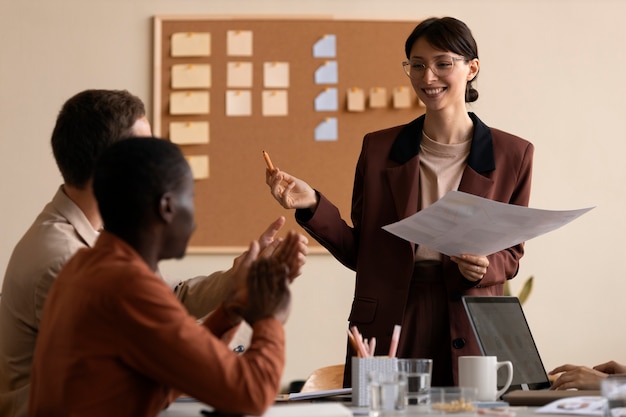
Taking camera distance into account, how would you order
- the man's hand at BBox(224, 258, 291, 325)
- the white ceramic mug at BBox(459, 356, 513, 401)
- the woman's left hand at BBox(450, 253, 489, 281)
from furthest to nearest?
1. the woman's left hand at BBox(450, 253, 489, 281)
2. the white ceramic mug at BBox(459, 356, 513, 401)
3. the man's hand at BBox(224, 258, 291, 325)

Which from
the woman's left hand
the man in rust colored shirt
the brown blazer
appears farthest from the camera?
the brown blazer

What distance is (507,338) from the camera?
184 centimetres

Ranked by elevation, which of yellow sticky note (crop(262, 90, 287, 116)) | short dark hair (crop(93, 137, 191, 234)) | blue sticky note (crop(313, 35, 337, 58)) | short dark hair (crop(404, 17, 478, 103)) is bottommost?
short dark hair (crop(93, 137, 191, 234))

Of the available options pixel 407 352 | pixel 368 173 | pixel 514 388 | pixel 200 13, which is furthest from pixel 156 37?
pixel 514 388

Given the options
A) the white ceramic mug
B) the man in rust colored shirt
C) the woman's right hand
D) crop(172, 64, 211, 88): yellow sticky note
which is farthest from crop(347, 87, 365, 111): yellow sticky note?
the man in rust colored shirt

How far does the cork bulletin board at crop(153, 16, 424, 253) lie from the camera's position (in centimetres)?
392

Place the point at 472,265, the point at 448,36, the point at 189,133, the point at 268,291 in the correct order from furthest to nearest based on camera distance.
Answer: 1. the point at 189,133
2. the point at 448,36
3. the point at 472,265
4. the point at 268,291

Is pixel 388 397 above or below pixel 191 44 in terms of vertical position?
below

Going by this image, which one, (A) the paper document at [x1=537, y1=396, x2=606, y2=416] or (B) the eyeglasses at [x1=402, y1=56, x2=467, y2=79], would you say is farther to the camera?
(B) the eyeglasses at [x1=402, y1=56, x2=467, y2=79]

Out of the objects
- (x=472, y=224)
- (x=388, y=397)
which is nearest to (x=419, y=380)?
(x=388, y=397)

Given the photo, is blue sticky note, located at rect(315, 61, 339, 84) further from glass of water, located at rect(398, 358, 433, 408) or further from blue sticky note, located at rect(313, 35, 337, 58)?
glass of water, located at rect(398, 358, 433, 408)

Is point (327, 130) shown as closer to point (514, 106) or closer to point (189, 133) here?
point (189, 133)

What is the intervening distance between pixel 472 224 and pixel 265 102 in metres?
2.21

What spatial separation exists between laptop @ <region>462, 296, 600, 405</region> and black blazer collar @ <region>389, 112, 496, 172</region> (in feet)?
1.47
